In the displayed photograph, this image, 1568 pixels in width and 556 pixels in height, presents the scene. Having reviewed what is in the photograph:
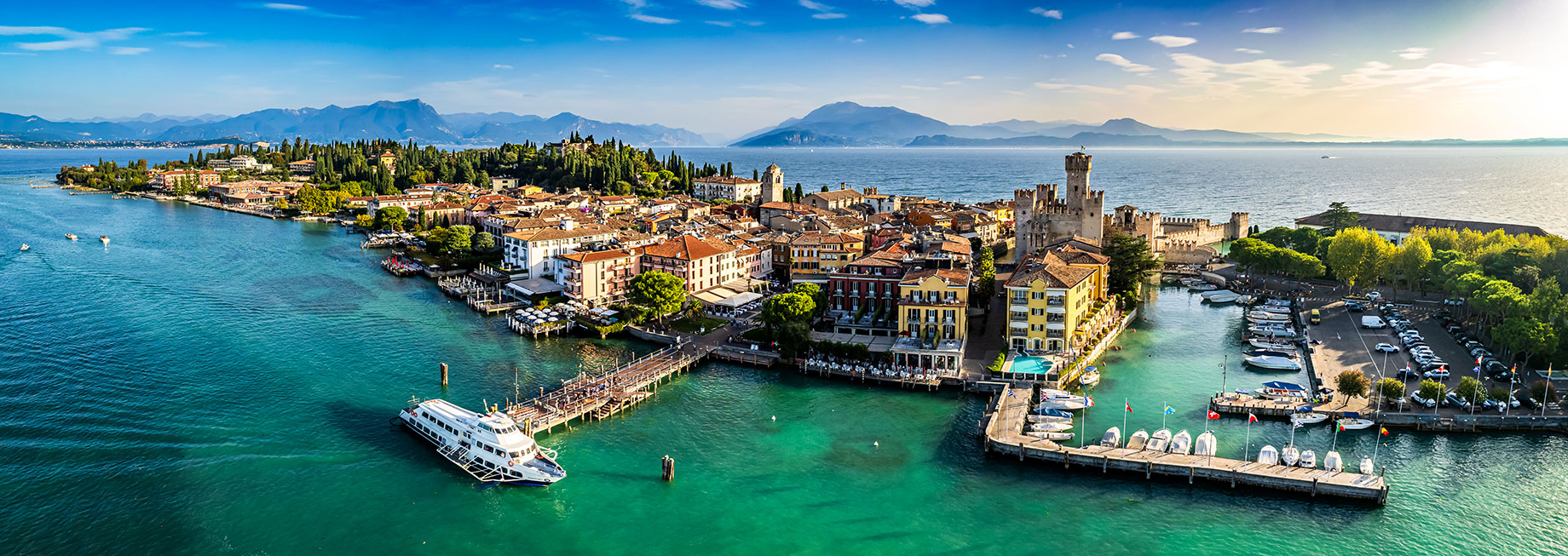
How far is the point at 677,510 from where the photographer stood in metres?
28.5

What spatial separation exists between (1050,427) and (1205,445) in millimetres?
5793

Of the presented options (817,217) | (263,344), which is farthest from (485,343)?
(817,217)

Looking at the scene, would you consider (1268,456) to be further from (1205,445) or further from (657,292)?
(657,292)

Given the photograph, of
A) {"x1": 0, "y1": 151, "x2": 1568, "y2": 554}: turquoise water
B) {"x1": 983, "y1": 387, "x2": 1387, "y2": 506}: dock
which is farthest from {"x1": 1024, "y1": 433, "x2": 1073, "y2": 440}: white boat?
{"x1": 0, "y1": 151, "x2": 1568, "y2": 554}: turquoise water

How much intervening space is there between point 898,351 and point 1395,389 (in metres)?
21.4

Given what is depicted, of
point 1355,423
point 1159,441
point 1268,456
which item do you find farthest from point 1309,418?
point 1159,441

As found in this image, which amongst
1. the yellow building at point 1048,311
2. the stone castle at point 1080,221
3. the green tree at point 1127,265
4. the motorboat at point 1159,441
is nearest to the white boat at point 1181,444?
the motorboat at point 1159,441

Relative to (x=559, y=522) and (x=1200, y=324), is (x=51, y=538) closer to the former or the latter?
(x=559, y=522)

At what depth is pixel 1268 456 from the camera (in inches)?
1198

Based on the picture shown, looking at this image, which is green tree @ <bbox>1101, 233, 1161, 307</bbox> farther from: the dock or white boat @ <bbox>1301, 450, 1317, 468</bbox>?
the dock

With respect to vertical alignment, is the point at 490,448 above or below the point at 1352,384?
below

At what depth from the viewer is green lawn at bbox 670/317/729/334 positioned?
167 ft

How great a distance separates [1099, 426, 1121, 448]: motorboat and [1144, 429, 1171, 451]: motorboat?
3.44 ft

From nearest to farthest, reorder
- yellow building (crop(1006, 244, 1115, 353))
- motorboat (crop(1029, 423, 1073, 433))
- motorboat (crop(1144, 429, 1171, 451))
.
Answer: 1. motorboat (crop(1144, 429, 1171, 451))
2. motorboat (crop(1029, 423, 1073, 433))
3. yellow building (crop(1006, 244, 1115, 353))
